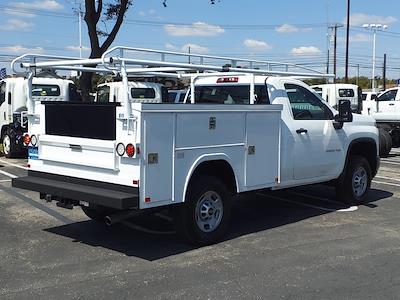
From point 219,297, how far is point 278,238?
2315mm

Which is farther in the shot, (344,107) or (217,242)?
(344,107)

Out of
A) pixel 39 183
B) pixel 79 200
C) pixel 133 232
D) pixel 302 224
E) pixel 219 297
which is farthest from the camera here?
pixel 302 224

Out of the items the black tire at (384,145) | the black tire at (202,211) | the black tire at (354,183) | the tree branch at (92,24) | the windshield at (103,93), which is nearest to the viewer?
the black tire at (202,211)

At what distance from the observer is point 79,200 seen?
6.28 meters

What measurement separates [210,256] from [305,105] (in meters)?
3.14

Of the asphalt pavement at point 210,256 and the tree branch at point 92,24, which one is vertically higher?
the tree branch at point 92,24

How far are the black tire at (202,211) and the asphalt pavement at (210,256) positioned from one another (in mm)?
152

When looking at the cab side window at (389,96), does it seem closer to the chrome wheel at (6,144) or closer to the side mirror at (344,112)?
the chrome wheel at (6,144)

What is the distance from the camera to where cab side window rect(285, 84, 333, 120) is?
811 centimetres

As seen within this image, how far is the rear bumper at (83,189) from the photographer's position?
5.84m

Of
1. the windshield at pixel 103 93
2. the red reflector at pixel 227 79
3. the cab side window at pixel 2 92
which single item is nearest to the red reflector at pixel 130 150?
the red reflector at pixel 227 79

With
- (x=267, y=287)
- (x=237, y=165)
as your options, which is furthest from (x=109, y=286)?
(x=237, y=165)

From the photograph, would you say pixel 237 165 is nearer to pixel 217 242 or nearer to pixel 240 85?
pixel 217 242

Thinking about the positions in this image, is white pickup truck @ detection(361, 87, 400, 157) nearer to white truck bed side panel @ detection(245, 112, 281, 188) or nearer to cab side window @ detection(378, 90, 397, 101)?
cab side window @ detection(378, 90, 397, 101)
